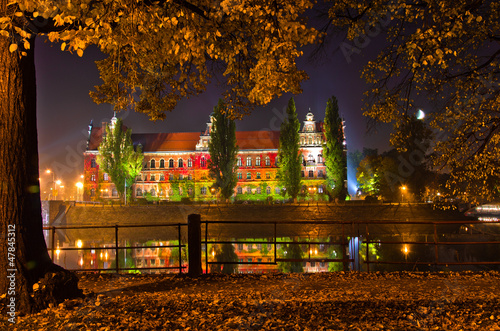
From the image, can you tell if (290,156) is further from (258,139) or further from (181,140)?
(181,140)

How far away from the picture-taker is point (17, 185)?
5.38 metres

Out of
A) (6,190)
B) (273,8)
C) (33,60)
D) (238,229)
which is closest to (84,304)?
(6,190)

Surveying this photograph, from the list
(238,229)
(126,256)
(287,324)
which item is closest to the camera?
(287,324)

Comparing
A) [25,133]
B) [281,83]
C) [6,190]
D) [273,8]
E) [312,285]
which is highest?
[273,8]

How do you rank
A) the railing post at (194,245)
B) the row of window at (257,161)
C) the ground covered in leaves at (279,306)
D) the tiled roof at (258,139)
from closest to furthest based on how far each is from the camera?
the ground covered in leaves at (279,306) → the railing post at (194,245) → the row of window at (257,161) → the tiled roof at (258,139)

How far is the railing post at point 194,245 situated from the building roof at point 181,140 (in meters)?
55.9

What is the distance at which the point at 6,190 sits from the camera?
5.30 metres

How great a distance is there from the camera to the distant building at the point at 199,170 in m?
61.0

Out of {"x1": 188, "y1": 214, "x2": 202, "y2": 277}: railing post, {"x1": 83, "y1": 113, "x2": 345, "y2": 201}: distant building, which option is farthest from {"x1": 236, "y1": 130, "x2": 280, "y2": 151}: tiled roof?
{"x1": 188, "y1": 214, "x2": 202, "y2": 277}: railing post

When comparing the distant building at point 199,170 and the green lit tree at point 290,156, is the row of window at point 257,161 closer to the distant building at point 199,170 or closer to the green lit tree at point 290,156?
the distant building at point 199,170

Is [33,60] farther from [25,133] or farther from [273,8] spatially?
[273,8]

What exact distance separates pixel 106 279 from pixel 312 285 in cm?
395

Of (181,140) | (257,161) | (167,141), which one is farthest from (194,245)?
(167,141)

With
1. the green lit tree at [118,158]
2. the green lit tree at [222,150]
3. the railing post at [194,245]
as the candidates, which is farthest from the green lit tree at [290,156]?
the railing post at [194,245]
